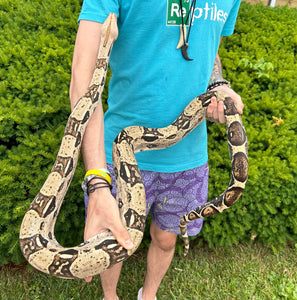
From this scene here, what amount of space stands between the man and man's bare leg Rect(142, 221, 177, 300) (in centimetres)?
6

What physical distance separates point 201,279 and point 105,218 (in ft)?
10.4

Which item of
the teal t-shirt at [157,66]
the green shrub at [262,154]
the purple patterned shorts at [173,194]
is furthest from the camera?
the green shrub at [262,154]

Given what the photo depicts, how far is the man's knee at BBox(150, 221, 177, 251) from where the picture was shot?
11.6 feet

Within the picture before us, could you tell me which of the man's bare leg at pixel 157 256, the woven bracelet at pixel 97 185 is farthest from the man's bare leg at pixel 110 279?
the woven bracelet at pixel 97 185

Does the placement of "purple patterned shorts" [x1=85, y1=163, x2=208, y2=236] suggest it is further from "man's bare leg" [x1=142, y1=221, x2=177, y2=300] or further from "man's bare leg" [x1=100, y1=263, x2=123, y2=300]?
"man's bare leg" [x1=100, y1=263, x2=123, y2=300]

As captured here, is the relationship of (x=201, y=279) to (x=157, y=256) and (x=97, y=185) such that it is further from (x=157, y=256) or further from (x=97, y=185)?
(x=97, y=185)

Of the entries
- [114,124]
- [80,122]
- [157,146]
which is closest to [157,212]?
[157,146]

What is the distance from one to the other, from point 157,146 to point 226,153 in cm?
194

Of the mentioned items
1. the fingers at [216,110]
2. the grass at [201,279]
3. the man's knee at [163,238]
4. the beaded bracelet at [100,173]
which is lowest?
the grass at [201,279]

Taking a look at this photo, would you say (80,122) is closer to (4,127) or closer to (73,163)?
(73,163)

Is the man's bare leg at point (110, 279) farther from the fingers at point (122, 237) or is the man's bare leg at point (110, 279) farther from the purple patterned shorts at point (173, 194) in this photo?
the fingers at point (122, 237)

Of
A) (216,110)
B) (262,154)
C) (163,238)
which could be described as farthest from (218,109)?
(262,154)

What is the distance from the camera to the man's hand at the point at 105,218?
202 centimetres

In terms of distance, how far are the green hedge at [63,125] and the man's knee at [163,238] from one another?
107cm
